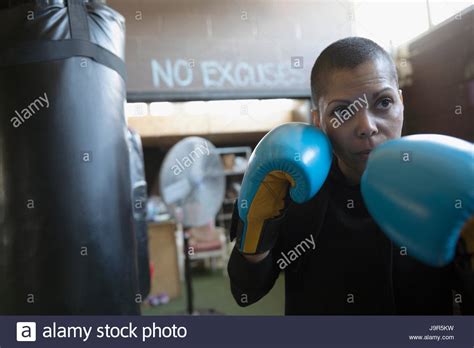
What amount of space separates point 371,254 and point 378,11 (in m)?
0.80

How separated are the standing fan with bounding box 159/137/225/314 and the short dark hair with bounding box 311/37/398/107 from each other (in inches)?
61.9

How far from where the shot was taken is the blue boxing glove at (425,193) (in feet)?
1.83

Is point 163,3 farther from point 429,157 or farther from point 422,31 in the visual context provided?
point 429,157

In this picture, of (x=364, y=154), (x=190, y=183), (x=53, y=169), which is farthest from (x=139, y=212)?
(x=364, y=154)

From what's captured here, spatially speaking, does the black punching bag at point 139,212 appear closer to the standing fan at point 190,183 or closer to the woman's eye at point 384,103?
the standing fan at point 190,183

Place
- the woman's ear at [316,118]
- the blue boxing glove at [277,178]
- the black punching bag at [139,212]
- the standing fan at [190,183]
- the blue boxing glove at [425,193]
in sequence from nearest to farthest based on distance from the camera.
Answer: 1. the blue boxing glove at [425,193]
2. the blue boxing glove at [277,178]
3. the woman's ear at [316,118]
4. the black punching bag at [139,212]
5. the standing fan at [190,183]

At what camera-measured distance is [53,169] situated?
93 centimetres

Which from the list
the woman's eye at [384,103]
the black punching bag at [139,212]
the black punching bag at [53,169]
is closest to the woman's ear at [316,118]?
the woman's eye at [384,103]

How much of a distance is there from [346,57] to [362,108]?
124 mm

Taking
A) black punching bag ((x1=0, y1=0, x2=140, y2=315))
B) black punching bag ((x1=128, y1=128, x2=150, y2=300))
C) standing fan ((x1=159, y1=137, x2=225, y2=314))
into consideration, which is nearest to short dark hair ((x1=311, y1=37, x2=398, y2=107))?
black punching bag ((x1=0, y1=0, x2=140, y2=315))

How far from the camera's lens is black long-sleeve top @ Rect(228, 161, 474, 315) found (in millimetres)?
804

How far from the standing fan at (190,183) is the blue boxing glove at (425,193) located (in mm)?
1772

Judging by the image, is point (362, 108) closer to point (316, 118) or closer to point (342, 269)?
point (316, 118)

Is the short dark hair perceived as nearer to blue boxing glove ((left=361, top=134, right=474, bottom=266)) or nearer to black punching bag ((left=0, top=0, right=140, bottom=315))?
blue boxing glove ((left=361, top=134, right=474, bottom=266))
